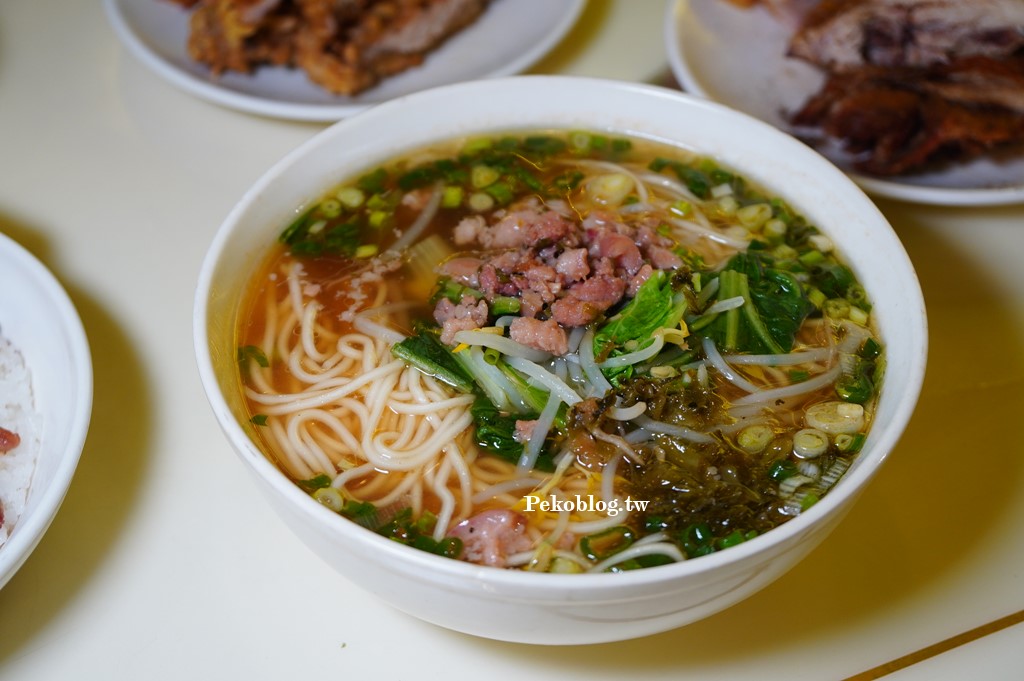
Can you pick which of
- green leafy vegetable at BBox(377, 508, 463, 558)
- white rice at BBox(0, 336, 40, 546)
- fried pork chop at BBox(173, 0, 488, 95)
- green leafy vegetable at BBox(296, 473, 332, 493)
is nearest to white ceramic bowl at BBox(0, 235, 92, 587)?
white rice at BBox(0, 336, 40, 546)

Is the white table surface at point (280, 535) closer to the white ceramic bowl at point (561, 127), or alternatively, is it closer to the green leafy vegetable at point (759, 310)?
the white ceramic bowl at point (561, 127)

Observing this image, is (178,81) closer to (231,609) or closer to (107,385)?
(107,385)

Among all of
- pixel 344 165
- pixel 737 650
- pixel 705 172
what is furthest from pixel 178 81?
pixel 737 650

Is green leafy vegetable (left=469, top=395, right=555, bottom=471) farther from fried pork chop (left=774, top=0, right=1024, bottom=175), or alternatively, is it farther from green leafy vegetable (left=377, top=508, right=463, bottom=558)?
fried pork chop (left=774, top=0, right=1024, bottom=175)

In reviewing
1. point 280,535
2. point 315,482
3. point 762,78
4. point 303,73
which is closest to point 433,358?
point 315,482

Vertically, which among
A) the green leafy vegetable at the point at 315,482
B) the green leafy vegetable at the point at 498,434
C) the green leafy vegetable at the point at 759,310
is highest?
the green leafy vegetable at the point at 759,310

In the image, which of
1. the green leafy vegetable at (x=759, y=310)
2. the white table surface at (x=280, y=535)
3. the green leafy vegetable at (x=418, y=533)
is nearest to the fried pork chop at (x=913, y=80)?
the white table surface at (x=280, y=535)

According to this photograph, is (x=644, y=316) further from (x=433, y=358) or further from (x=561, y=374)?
(x=433, y=358)
